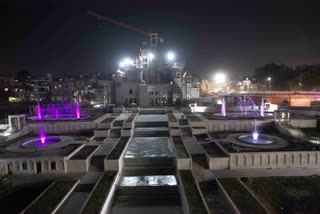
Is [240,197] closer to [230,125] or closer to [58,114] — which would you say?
[230,125]

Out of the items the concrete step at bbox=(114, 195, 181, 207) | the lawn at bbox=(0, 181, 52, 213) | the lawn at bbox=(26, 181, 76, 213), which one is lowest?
the concrete step at bbox=(114, 195, 181, 207)

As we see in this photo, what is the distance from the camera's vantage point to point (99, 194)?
11727mm

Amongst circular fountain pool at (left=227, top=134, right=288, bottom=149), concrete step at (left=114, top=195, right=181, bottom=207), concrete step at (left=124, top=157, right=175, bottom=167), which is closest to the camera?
concrete step at (left=114, top=195, right=181, bottom=207)

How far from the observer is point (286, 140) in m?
19.2

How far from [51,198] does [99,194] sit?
2222mm

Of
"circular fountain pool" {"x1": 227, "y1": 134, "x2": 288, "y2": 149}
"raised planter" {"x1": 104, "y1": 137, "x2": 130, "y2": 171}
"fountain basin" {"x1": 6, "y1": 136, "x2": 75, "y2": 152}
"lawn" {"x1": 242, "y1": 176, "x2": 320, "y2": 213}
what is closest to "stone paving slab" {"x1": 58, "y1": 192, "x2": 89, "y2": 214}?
"raised planter" {"x1": 104, "y1": 137, "x2": 130, "y2": 171}

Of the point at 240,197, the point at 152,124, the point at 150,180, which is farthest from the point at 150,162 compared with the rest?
the point at 152,124

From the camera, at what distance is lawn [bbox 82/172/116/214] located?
10.5 metres

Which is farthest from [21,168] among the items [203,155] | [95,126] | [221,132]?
[221,132]

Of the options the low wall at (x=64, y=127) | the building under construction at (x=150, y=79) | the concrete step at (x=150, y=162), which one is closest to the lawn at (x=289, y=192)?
the concrete step at (x=150, y=162)

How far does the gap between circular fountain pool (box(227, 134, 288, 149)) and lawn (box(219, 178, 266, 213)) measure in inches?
212

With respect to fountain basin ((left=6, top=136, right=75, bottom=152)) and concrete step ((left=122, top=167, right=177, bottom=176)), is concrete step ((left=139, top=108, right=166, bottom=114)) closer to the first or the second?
fountain basin ((left=6, top=136, right=75, bottom=152))

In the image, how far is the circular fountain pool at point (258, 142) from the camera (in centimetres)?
1719

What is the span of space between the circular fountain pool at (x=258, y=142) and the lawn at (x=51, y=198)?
1221 centimetres
